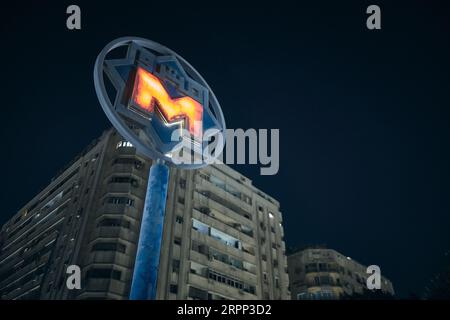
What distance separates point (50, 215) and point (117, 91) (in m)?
42.2

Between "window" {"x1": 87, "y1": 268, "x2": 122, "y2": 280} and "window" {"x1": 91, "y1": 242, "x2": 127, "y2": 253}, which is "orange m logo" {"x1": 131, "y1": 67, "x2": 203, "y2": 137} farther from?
"window" {"x1": 91, "y1": 242, "x2": 127, "y2": 253}

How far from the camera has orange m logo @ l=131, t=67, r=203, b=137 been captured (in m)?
13.5

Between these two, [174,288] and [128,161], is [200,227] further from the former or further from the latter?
[128,161]

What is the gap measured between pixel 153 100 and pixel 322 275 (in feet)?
198

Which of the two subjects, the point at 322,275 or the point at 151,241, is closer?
the point at 151,241

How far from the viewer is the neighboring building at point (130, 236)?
3588cm

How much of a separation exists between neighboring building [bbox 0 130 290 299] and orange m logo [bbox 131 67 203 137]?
24.2 meters

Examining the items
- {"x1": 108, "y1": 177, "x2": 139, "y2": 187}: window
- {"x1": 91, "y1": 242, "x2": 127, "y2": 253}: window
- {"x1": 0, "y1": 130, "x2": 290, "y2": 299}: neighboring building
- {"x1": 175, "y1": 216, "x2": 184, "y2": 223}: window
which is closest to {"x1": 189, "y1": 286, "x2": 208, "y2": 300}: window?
{"x1": 0, "y1": 130, "x2": 290, "y2": 299}: neighboring building

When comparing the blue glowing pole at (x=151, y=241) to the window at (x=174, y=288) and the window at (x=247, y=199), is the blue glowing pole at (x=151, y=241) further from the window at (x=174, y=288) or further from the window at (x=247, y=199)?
the window at (x=247, y=199)

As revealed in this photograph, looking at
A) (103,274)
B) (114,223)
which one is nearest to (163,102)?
(103,274)

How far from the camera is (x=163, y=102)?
14305 millimetres

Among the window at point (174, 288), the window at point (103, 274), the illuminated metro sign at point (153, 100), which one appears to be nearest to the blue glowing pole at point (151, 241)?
the illuminated metro sign at point (153, 100)

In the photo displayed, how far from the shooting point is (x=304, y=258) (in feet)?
225
